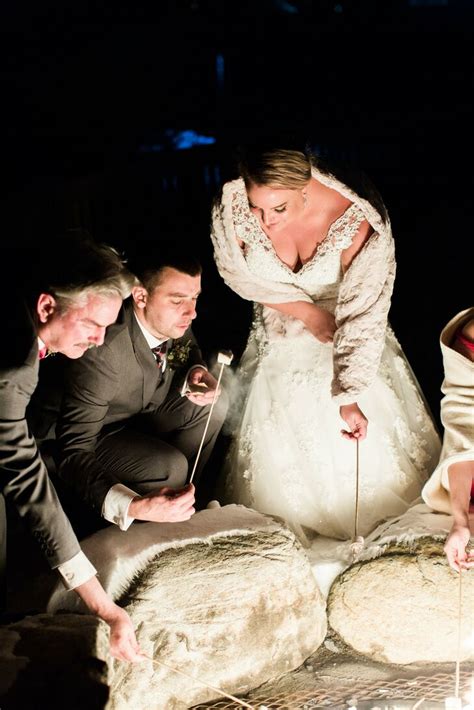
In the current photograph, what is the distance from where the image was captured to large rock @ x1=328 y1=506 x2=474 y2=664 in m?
3.20

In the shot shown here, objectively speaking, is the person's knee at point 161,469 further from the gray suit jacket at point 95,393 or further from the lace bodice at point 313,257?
the lace bodice at point 313,257

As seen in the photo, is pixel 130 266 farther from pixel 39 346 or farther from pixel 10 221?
pixel 10 221

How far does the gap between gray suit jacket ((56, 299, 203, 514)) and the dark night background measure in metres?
2.66

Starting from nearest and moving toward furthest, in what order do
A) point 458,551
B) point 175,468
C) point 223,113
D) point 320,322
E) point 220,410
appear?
point 458,551, point 175,468, point 320,322, point 220,410, point 223,113

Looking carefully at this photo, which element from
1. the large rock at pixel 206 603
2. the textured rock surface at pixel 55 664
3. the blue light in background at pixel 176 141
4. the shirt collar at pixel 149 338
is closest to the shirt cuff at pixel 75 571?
the textured rock surface at pixel 55 664

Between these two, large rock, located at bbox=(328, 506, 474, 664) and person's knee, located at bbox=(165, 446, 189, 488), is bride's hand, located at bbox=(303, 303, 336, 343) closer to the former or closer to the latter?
person's knee, located at bbox=(165, 446, 189, 488)

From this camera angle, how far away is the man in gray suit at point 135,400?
3256 millimetres

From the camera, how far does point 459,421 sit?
341 cm

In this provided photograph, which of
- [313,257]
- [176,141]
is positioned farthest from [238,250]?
[176,141]

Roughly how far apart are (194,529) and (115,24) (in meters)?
13.4

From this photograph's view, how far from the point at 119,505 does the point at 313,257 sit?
147cm

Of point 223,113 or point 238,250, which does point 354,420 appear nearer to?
point 238,250

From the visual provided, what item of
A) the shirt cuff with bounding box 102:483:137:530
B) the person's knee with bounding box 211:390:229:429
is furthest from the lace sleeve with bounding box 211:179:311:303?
the shirt cuff with bounding box 102:483:137:530

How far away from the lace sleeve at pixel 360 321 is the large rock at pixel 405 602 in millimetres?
715
